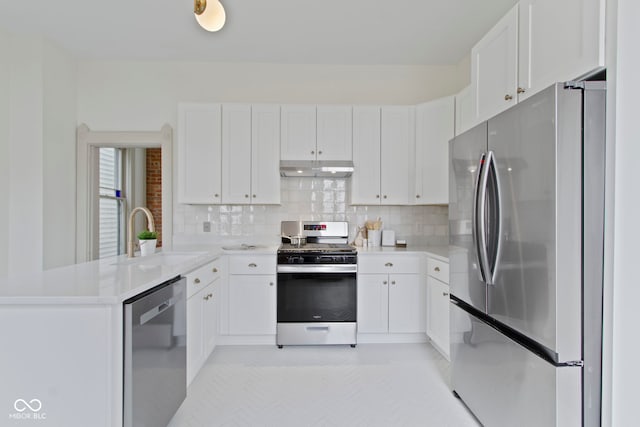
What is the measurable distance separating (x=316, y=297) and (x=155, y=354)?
1652mm

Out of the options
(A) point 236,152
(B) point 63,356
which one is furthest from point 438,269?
(B) point 63,356

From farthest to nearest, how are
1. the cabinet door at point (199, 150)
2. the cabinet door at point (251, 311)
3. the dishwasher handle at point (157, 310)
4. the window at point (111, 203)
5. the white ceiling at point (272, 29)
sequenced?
1. the window at point (111, 203)
2. the cabinet door at point (199, 150)
3. the cabinet door at point (251, 311)
4. the white ceiling at point (272, 29)
5. the dishwasher handle at point (157, 310)

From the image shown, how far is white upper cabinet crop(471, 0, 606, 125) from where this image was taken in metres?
1.33

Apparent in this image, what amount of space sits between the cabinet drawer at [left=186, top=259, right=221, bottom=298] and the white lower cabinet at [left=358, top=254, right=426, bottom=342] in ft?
4.15

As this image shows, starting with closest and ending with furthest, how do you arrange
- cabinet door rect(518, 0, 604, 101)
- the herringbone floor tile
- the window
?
cabinet door rect(518, 0, 604, 101) < the herringbone floor tile < the window

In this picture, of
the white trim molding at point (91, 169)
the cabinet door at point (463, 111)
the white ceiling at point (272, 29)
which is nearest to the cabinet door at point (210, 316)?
the white trim molding at point (91, 169)

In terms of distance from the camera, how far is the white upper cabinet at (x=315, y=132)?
11.4ft

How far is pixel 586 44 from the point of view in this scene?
1345 millimetres

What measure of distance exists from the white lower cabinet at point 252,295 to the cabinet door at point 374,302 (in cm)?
81

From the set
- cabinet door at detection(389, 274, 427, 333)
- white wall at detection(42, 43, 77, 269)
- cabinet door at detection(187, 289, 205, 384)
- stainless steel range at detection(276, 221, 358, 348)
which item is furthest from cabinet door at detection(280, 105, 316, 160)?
white wall at detection(42, 43, 77, 269)

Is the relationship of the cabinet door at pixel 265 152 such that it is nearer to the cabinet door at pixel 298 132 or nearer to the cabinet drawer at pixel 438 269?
the cabinet door at pixel 298 132

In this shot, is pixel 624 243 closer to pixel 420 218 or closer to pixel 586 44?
pixel 586 44

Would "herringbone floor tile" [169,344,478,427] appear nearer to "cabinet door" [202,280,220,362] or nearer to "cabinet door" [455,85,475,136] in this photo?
"cabinet door" [202,280,220,362]

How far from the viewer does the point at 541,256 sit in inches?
56.4
